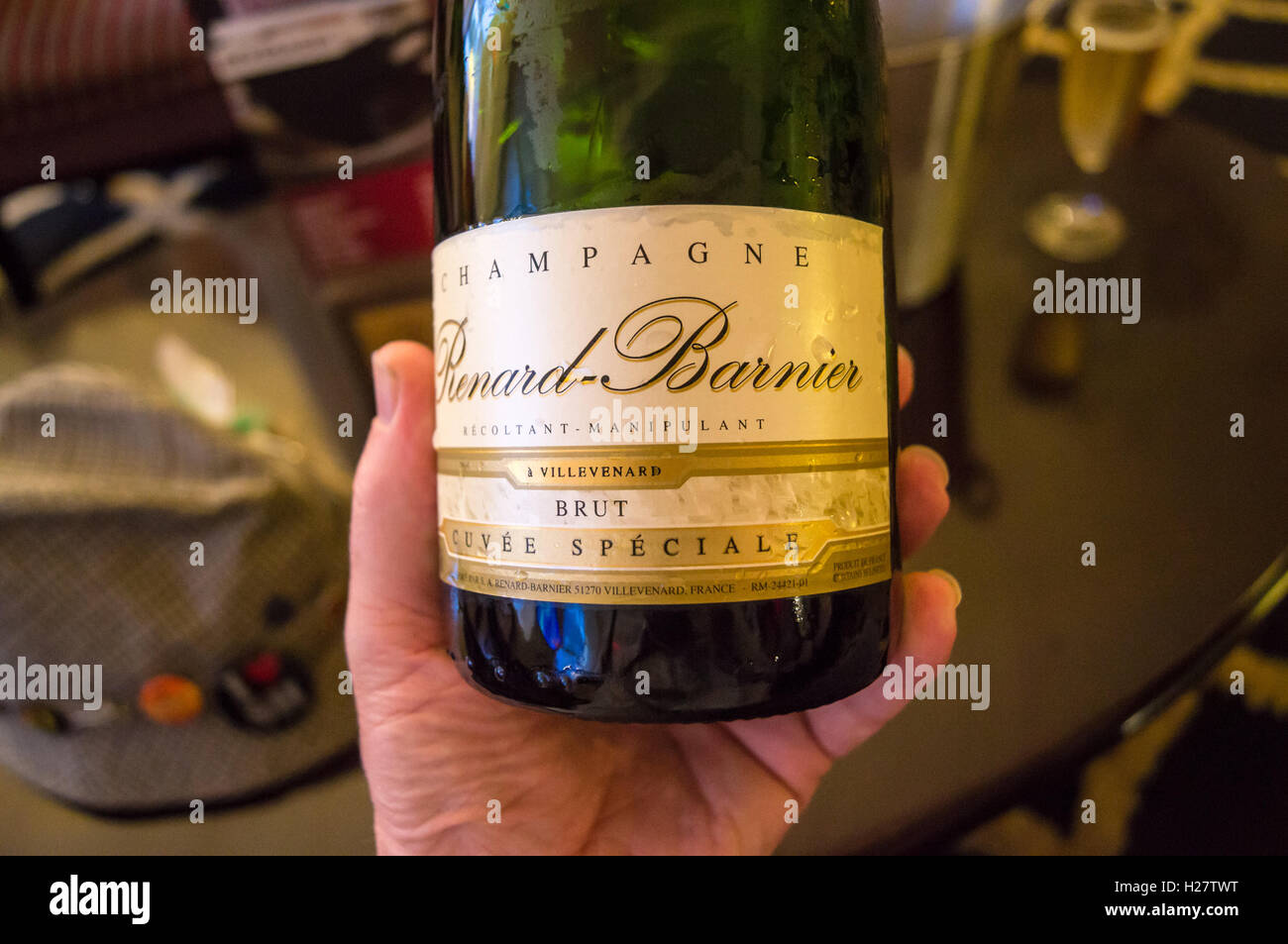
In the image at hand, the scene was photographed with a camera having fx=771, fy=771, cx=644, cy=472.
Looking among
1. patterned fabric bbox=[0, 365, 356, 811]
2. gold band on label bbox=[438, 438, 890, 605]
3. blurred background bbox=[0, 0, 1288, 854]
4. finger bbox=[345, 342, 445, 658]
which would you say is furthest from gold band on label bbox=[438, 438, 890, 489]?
patterned fabric bbox=[0, 365, 356, 811]

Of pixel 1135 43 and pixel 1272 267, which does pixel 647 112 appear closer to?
pixel 1135 43

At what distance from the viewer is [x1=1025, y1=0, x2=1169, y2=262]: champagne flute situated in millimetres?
625

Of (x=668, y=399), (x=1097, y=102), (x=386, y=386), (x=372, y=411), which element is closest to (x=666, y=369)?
(x=668, y=399)

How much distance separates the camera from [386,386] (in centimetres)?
48

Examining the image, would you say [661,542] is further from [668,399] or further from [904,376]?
[904,376]

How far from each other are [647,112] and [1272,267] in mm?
647

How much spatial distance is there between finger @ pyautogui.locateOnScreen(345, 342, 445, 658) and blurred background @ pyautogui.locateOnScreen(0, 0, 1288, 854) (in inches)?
8.0

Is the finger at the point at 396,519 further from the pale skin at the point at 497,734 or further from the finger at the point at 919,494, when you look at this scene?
the finger at the point at 919,494

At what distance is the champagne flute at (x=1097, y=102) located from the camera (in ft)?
2.05

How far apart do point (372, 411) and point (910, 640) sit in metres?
0.52

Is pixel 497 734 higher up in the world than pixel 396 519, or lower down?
lower down

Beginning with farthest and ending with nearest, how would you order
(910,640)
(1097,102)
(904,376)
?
(1097,102) < (904,376) < (910,640)

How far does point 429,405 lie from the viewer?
484 millimetres

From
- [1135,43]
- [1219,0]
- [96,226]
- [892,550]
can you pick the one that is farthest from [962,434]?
[1219,0]
